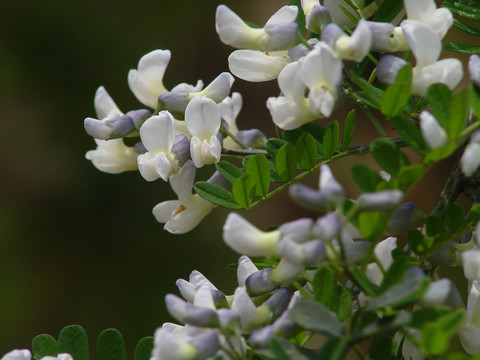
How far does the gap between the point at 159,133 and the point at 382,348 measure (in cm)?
19

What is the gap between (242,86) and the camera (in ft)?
5.28

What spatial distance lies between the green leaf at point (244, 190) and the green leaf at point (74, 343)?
0.42 feet

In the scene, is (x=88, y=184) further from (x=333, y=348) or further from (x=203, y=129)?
(x=333, y=348)

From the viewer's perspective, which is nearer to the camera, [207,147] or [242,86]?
[207,147]

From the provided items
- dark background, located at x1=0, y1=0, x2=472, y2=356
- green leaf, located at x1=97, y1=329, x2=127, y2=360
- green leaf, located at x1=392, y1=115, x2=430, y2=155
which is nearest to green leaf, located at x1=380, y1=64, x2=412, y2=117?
green leaf, located at x1=392, y1=115, x2=430, y2=155

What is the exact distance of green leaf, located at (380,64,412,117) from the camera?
1.15 feet

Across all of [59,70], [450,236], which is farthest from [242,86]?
[450,236]

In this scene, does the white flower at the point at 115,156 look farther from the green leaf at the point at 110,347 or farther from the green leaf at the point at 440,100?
the green leaf at the point at 440,100

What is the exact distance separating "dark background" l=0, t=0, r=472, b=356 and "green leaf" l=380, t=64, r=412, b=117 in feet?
3.39

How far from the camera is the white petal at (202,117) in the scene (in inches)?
16.5

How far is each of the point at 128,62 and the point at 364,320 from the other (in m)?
1.33

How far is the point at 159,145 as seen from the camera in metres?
0.43

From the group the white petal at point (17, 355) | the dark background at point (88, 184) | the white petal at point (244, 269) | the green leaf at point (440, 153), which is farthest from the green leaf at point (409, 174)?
the dark background at point (88, 184)

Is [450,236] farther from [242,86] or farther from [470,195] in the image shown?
[242,86]
